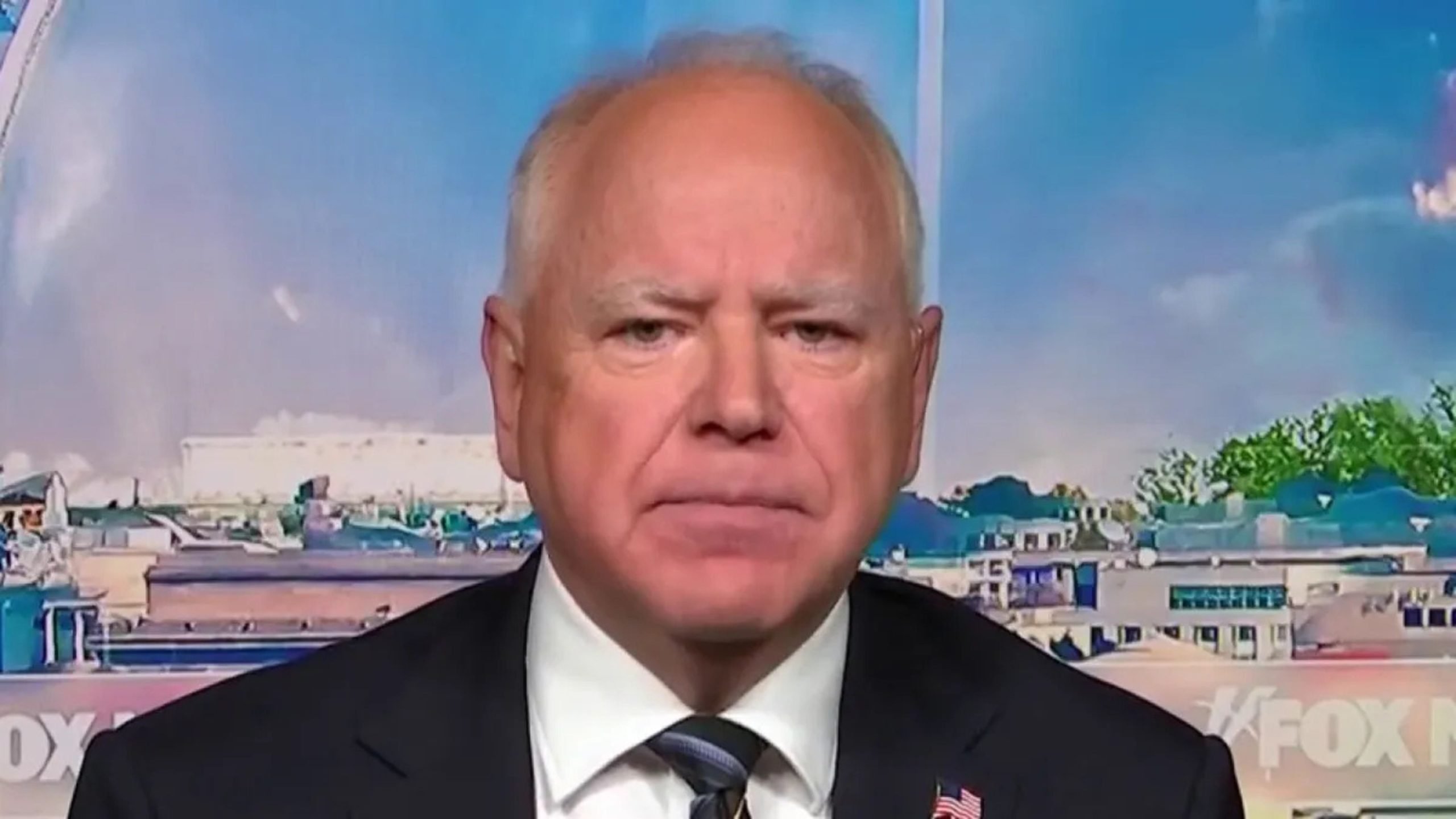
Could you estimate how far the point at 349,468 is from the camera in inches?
67.6

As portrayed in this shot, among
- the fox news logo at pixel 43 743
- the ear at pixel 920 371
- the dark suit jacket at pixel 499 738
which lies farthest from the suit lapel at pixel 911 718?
the fox news logo at pixel 43 743

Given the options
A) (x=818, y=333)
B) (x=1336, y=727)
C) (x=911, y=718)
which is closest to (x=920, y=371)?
(x=818, y=333)

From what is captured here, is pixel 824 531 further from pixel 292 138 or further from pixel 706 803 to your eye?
pixel 292 138

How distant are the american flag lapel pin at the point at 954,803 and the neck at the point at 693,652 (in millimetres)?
133

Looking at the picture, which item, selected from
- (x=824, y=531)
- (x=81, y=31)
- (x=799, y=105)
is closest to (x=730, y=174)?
(x=799, y=105)

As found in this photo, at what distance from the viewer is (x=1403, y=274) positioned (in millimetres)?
1805

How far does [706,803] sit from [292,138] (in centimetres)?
77

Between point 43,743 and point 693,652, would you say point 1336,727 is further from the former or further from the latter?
point 43,743

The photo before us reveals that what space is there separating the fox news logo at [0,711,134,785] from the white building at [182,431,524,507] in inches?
8.2

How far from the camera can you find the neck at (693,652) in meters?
1.21

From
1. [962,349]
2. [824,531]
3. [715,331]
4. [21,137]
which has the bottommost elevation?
[824,531]

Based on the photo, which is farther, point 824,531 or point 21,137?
point 21,137

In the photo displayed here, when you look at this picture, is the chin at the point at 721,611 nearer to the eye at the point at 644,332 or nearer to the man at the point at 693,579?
the man at the point at 693,579

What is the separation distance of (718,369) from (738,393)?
2cm
